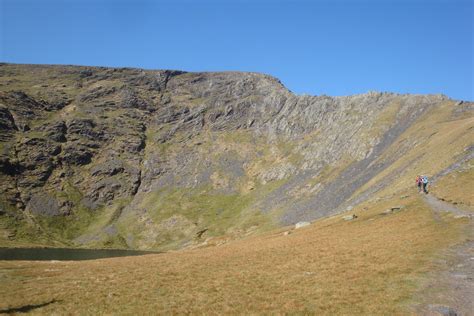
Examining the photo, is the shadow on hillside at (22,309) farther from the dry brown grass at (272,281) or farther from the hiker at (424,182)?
the hiker at (424,182)

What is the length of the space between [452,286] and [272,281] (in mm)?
12776

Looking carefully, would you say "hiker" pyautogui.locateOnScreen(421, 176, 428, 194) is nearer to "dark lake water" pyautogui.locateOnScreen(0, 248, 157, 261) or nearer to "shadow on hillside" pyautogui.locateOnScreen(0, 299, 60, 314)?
"shadow on hillside" pyautogui.locateOnScreen(0, 299, 60, 314)

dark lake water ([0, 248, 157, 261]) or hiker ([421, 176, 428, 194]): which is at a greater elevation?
hiker ([421, 176, 428, 194])

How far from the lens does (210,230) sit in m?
166

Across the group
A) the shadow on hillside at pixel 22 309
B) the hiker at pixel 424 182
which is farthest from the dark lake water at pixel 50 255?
the hiker at pixel 424 182

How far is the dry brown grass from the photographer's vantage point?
82.3 ft

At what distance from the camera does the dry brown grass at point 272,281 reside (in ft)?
82.3

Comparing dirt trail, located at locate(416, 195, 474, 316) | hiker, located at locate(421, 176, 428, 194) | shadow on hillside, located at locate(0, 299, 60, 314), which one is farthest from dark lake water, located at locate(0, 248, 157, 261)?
dirt trail, located at locate(416, 195, 474, 316)

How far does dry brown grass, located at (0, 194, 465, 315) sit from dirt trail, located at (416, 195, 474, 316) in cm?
107

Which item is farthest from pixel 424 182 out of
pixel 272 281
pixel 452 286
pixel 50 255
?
pixel 50 255

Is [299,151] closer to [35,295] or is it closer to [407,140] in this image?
[407,140]

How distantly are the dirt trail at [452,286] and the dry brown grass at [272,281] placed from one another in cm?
107

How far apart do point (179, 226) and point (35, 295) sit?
150m

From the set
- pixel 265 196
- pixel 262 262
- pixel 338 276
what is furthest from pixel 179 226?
pixel 338 276
